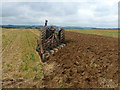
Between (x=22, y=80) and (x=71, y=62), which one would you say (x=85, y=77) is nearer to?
(x=71, y=62)

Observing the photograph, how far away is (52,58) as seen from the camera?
26.5 feet

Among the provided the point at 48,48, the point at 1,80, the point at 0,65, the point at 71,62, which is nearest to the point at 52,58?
the point at 71,62

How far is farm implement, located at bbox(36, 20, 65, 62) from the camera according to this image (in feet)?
29.9

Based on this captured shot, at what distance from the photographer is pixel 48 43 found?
1013 cm

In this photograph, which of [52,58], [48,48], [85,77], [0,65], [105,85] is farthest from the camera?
[48,48]

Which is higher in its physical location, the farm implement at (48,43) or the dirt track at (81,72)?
the farm implement at (48,43)

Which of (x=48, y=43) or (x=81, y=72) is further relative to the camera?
(x=48, y=43)

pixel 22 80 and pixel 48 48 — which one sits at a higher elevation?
pixel 48 48

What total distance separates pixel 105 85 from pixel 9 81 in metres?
3.56

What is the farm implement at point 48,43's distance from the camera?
29.9 ft

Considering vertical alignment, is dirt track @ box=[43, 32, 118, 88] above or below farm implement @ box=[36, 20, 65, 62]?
below

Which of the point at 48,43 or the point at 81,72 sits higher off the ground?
the point at 48,43

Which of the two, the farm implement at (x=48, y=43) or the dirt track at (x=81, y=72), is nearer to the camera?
the dirt track at (x=81, y=72)

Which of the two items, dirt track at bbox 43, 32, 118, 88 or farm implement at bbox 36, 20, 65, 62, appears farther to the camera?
farm implement at bbox 36, 20, 65, 62
